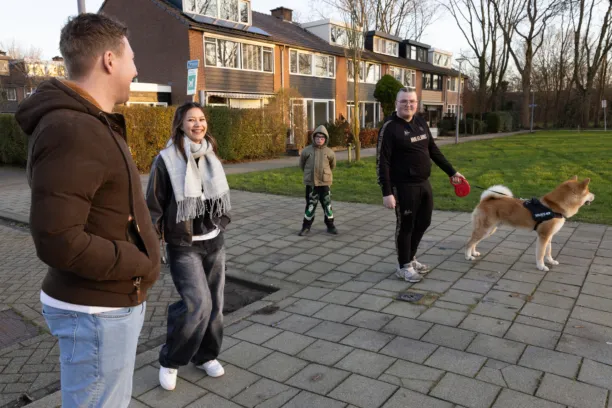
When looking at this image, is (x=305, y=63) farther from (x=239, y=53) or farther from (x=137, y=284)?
(x=137, y=284)

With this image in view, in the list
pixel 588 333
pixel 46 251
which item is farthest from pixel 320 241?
pixel 46 251

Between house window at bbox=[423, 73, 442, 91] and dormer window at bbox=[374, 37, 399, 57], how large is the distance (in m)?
4.73

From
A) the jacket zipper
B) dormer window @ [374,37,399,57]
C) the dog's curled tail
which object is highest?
dormer window @ [374,37,399,57]

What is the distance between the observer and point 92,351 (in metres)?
1.71

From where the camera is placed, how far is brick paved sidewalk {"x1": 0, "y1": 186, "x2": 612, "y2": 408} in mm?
2965

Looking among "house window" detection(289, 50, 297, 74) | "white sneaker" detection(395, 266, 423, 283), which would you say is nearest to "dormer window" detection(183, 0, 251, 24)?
"house window" detection(289, 50, 297, 74)

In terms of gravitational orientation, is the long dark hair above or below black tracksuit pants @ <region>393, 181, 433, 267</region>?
above

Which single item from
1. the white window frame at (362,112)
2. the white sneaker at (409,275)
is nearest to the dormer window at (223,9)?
the white window frame at (362,112)

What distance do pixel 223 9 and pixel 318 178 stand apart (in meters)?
21.1

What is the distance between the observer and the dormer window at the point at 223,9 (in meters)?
23.9

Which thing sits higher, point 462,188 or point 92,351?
point 462,188

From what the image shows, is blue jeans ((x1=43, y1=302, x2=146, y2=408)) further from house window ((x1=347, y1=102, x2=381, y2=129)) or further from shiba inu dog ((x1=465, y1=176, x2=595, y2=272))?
house window ((x1=347, y1=102, x2=381, y2=129))

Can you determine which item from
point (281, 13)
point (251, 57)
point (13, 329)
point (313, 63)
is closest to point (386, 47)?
point (281, 13)

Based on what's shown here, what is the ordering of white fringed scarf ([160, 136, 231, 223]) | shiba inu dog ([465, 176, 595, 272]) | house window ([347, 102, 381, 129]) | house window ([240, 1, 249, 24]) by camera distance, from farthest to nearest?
house window ([347, 102, 381, 129]) < house window ([240, 1, 249, 24]) < shiba inu dog ([465, 176, 595, 272]) < white fringed scarf ([160, 136, 231, 223])
